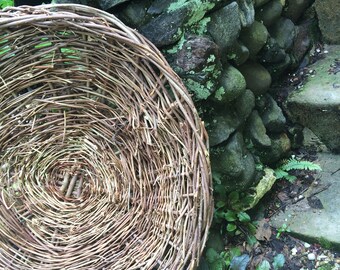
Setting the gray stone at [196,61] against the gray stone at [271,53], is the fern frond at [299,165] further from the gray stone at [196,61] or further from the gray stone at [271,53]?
the gray stone at [196,61]

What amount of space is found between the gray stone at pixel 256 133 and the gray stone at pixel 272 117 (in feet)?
0.23

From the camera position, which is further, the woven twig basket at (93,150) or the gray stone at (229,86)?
the gray stone at (229,86)

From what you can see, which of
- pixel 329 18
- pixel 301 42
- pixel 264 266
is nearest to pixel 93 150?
pixel 264 266

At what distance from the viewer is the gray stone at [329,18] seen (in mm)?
1959

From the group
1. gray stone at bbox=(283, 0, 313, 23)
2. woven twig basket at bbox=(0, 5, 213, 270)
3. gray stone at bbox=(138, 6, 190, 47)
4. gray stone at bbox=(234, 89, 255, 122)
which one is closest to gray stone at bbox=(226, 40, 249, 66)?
gray stone at bbox=(234, 89, 255, 122)

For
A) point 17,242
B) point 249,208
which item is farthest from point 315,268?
point 17,242

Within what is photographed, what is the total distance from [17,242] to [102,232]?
0.26m

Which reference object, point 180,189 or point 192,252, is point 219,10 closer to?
point 180,189

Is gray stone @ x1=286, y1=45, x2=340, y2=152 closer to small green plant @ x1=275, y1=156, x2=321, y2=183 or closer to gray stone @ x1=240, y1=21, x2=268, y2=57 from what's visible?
small green plant @ x1=275, y1=156, x2=321, y2=183

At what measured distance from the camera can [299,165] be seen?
5.73ft

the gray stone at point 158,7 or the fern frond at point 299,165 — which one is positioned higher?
the gray stone at point 158,7

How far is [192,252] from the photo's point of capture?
122 cm

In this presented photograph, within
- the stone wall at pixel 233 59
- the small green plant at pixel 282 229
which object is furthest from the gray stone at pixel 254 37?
the small green plant at pixel 282 229

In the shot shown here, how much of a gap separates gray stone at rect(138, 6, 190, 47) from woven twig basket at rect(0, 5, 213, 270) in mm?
134
